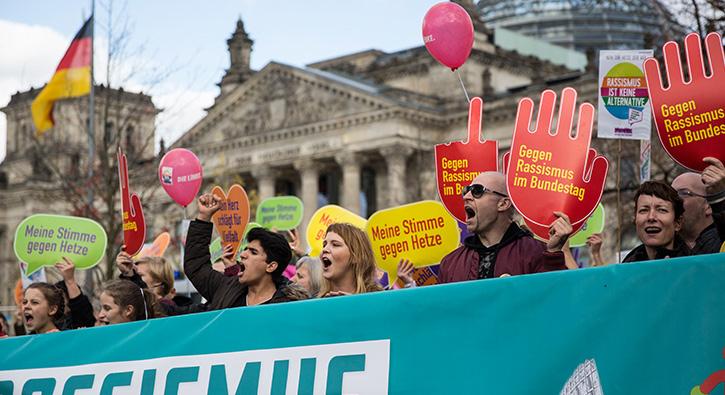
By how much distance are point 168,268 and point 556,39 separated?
68.0 m

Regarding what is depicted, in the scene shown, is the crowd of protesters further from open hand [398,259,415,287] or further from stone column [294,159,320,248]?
stone column [294,159,320,248]

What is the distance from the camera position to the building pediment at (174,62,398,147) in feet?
200

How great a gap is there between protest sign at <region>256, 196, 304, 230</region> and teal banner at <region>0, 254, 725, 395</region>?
919 cm

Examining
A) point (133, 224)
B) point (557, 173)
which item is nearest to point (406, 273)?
point (557, 173)

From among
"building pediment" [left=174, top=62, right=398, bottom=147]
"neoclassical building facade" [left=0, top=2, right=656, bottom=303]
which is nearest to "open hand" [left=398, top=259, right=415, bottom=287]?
"neoclassical building facade" [left=0, top=2, right=656, bottom=303]

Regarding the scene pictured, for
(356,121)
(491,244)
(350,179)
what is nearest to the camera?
(491,244)

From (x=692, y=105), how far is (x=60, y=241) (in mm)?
5666

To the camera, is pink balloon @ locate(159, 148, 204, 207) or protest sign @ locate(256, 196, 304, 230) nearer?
pink balloon @ locate(159, 148, 204, 207)

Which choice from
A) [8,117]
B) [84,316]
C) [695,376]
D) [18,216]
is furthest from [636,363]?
[18,216]

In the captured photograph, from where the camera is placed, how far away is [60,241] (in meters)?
9.97

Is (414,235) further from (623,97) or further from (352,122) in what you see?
(352,122)

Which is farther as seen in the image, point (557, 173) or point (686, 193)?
point (686, 193)

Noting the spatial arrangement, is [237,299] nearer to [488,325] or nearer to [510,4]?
[488,325]

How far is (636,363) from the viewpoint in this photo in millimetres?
4094
